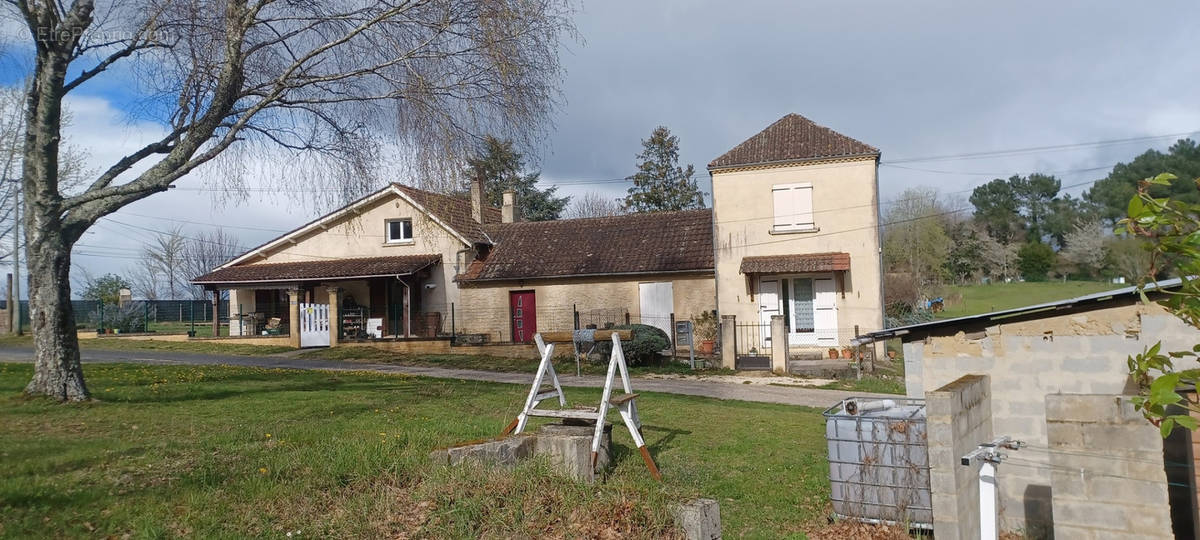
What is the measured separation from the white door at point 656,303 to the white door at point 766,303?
2.95 meters

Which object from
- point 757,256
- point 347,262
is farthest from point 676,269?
point 347,262

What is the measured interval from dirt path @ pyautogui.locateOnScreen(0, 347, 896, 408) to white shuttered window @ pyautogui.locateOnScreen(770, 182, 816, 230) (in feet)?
19.1

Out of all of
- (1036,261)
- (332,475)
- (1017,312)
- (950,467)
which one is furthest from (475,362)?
(1036,261)

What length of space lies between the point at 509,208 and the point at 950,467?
1122 inches

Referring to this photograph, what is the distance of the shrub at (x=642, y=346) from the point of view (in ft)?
68.9

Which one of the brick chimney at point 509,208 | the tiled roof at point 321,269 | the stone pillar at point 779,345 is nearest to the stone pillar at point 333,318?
the tiled roof at point 321,269

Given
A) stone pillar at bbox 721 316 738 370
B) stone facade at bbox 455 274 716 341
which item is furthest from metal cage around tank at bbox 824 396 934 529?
stone facade at bbox 455 274 716 341

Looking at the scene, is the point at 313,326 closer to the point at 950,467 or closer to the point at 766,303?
the point at 766,303

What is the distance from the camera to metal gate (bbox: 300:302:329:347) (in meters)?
25.4

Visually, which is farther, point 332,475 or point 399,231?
point 399,231

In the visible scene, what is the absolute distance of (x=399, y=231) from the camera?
2966cm

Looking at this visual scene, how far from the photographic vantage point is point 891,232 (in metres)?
53.8

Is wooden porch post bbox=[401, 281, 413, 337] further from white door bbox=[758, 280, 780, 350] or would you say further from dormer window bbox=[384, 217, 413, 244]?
white door bbox=[758, 280, 780, 350]

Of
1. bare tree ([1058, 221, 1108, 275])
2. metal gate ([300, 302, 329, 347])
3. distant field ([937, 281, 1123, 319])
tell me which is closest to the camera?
metal gate ([300, 302, 329, 347])
